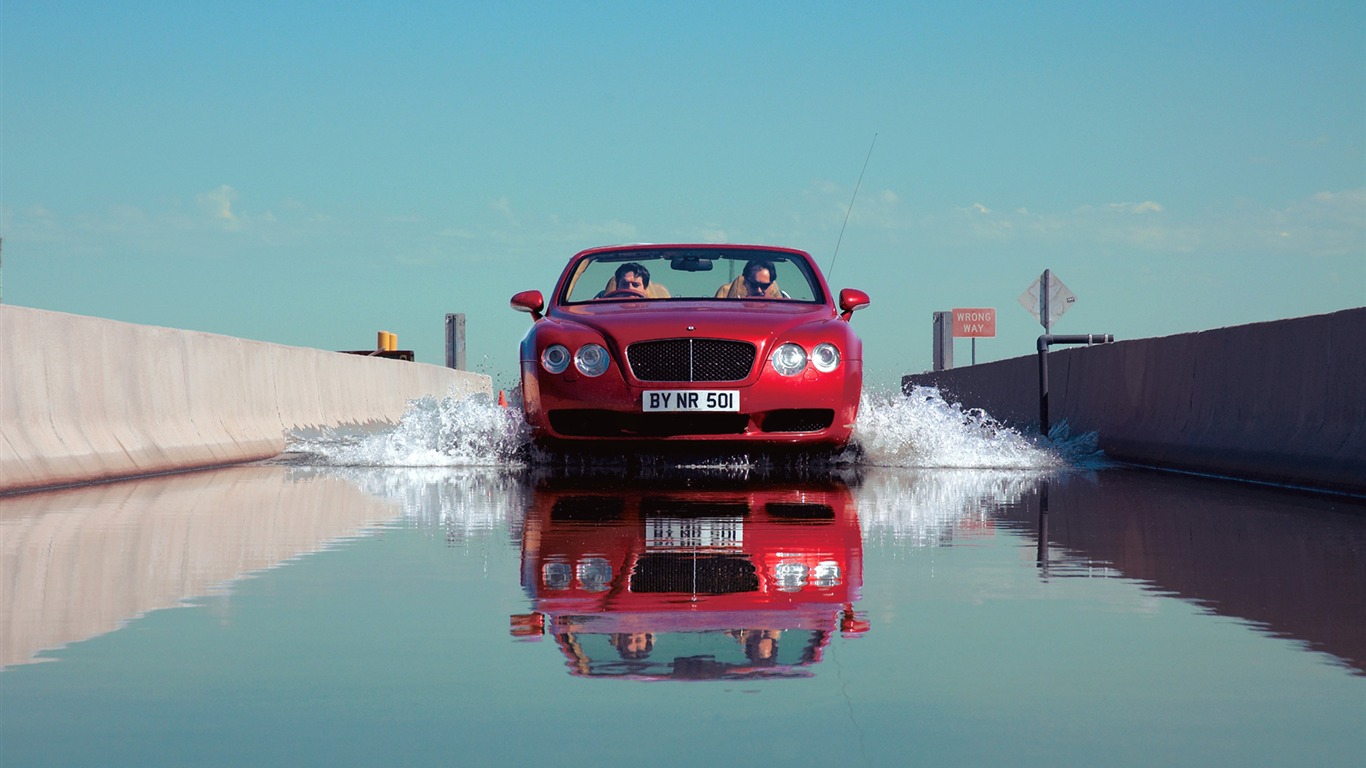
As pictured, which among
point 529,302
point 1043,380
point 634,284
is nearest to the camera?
point 529,302

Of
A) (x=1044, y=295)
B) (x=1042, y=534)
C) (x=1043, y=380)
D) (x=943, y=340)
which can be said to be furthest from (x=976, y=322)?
(x=1042, y=534)

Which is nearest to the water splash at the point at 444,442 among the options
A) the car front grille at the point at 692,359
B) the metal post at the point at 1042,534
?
the car front grille at the point at 692,359

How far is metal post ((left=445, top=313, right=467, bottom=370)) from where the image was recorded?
41.4 metres

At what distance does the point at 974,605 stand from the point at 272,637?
2188 mm

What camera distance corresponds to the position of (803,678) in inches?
168

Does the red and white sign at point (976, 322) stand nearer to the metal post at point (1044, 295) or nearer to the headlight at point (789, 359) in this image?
the metal post at point (1044, 295)

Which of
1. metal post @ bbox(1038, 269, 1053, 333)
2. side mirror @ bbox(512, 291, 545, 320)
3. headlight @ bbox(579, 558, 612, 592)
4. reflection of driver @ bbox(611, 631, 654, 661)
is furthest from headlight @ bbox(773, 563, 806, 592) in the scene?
metal post @ bbox(1038, 269, 1053, 333)

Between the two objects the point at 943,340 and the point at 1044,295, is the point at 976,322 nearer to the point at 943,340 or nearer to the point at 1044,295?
the point at 943,340

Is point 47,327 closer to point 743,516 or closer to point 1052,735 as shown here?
point 743,516

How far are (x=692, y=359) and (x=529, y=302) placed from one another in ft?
5.57

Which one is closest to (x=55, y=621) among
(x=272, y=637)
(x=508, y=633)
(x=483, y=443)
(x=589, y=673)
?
(x=272, y=637)

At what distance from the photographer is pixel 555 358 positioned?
38.5ft

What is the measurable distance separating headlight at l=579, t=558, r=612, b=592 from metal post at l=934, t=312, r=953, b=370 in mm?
33769

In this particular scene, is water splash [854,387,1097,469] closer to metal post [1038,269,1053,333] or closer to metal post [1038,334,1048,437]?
metal post [1038,334,1048,437]
